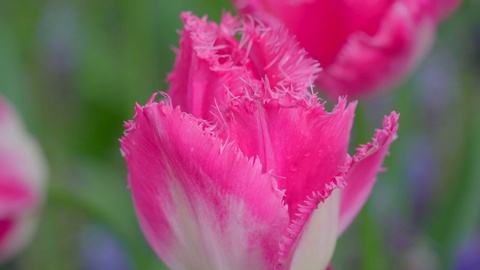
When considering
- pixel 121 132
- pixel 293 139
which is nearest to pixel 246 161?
pixel 293 139

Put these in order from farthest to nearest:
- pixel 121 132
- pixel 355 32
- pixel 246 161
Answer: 1. pixel 121 132
2. pixel 355 32
3. pixel 246 161

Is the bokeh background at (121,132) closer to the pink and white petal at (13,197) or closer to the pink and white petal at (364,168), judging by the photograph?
the pink and white petal at (13,197)

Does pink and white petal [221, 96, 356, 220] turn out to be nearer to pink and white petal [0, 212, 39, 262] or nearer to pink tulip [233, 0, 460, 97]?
pink tulip [233, 0, 460, 97]

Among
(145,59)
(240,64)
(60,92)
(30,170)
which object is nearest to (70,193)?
(30,170)

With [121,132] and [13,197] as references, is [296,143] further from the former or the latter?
[121,132]

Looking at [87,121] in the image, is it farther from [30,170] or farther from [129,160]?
[129,160]

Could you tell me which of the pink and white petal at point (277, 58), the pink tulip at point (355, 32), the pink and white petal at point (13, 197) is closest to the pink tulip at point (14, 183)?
the pink and white petal at point (13, 197)
